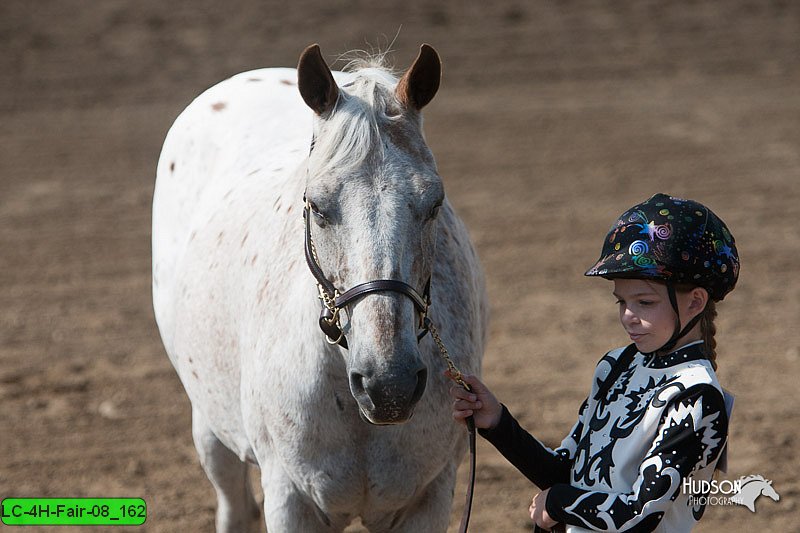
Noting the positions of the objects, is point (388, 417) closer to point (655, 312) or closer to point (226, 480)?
point (655, 312)

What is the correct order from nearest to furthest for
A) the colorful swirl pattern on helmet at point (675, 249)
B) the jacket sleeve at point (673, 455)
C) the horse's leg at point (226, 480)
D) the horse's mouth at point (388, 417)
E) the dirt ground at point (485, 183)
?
the jacket sleeve at point (673, 455) < the colorful swirl pattern on helmet at point (675, 249) < the horse's mouth at point (388, 417) < the horse's leg at point (226, 480) < the dirt ground at point (485, 183)

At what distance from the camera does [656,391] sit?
7.03 ft

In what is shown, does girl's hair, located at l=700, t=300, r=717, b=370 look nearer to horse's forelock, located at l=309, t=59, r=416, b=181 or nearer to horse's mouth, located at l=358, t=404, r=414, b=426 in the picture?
horse's mouth, located at l=358, t=404, r=414, b=426

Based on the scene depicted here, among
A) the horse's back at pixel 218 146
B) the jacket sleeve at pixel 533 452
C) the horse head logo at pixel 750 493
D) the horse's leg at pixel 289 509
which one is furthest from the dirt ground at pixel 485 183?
the jacket sleeve at pixel 533 452

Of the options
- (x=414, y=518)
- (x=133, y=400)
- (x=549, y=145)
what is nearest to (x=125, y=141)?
(x=549, y=145)

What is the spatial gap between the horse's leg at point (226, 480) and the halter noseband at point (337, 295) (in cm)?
143

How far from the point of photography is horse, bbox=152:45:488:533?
2281 mm

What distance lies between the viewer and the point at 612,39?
12023 millimetres

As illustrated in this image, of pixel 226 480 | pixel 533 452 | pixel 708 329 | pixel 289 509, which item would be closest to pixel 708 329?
pixel 708 329

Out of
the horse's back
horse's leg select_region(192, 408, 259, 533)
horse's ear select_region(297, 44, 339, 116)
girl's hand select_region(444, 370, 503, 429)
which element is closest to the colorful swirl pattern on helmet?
girl's hand select_region(444, 370, 503, 429)

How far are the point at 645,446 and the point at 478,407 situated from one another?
0.43 metres

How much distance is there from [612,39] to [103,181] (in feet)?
21.3

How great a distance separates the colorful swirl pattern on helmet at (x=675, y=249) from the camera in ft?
7.04

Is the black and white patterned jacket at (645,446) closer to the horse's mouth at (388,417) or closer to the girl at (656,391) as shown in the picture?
the girl at (656,391)
